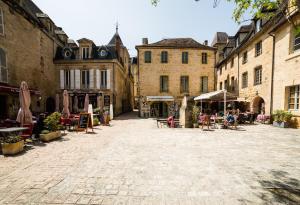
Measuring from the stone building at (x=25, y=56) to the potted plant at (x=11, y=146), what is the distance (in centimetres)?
734

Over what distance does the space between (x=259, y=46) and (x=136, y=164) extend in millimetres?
15407

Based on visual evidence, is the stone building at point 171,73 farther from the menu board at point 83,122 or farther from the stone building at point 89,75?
the menu board at point 83,122

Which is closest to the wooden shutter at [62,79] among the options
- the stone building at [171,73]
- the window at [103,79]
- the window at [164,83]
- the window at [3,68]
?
the window at [103,79]

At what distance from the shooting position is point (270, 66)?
1254cm

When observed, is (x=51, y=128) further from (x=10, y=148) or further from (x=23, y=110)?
(x=10, y=148)

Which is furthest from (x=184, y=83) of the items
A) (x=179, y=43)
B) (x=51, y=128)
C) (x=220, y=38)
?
(x=220, y=38)

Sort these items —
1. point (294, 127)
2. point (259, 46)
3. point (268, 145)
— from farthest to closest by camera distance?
point (259, 46) → point (294, 127) → point (268, 145)

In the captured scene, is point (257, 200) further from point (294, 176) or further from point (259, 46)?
point (259, 46)

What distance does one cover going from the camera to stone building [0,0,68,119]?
41.1ft

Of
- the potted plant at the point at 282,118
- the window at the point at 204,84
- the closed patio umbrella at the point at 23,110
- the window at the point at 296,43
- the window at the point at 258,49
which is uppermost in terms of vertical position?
the window at the point at 258,49

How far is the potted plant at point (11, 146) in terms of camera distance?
539cm

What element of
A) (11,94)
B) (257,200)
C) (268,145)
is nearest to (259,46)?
(268,145)

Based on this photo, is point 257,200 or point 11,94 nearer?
point 257,200

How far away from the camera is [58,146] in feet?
21.5
